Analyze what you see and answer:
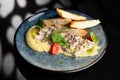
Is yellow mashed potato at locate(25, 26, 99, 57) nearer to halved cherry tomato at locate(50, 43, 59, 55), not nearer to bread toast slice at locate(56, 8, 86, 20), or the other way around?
halved cherry tomato at locate(50, 43, 59, 55)

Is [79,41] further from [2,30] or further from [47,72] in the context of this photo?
[2,30]

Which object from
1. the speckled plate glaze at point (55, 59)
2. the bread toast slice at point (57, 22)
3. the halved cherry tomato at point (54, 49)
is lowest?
the speckled plate glaze at point (55, 59)

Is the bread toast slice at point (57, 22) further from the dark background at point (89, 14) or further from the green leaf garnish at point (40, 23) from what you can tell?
the dark background at point (89, 14)

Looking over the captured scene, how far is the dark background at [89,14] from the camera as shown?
0.96 meters

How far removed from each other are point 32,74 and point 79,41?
185 millimetres

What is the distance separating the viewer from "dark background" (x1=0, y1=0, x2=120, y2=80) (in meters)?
0.96

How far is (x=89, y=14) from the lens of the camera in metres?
1.26

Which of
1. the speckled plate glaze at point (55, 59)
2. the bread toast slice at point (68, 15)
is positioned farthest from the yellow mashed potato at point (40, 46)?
the bread toast slice at point (68, 15)

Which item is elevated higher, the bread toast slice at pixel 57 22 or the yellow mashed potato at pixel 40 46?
the bread toast slice at pixel 57 22

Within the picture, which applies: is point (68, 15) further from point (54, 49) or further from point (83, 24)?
point (54, 49)

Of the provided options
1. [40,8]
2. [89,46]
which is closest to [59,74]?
[89,46]

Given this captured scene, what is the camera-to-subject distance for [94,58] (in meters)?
0.93

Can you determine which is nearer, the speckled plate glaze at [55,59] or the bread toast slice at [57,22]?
the speckled plate glaze at [55,59]

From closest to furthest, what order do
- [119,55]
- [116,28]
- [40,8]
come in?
[119,55] < [116,28] < [40,8]
